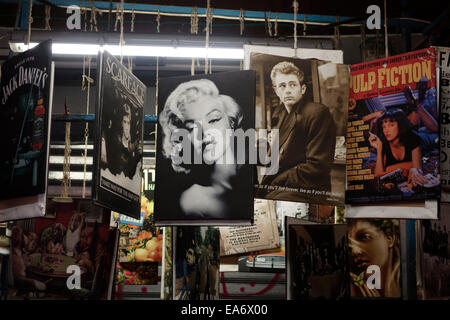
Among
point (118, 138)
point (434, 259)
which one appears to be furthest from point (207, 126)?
point (434, 259)

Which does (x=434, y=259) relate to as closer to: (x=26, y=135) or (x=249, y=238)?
(x=249, y=238)

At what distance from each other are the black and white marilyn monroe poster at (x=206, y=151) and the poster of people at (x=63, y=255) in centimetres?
73

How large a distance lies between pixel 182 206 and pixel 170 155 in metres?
0.33

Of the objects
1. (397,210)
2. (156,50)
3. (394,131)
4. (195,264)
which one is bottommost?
(195,264)

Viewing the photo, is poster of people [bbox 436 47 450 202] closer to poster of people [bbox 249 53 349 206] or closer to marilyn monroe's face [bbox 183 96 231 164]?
poster of people [bbox 249 53 349 206]

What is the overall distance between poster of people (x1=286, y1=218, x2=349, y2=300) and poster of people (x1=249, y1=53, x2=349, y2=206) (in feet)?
1.63

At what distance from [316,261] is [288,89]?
1147 mm

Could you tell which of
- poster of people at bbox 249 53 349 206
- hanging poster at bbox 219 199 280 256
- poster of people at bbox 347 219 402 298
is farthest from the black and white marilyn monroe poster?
poster of people at bbox 347 219 402 298

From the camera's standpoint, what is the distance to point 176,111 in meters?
3.49

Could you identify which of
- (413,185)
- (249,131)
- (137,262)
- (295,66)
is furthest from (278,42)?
(137,262)

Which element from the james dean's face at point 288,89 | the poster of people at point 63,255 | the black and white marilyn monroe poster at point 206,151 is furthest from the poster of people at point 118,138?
the james dean's face at point 288,89

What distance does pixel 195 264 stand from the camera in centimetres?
367

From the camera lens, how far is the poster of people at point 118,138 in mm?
3045

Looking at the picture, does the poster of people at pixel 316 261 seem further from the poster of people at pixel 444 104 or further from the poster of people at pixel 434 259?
the poster of people at pixel 444 104
